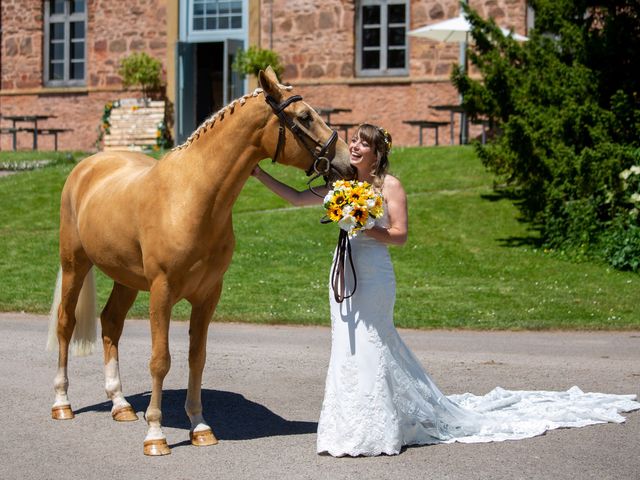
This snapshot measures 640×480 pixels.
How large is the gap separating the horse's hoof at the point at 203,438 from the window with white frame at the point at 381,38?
21001 millimetres

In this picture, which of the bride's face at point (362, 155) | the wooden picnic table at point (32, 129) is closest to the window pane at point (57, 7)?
the wooden picnic table at point (32, 129)

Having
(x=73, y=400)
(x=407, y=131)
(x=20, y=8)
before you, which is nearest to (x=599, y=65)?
(x=407, y=131)

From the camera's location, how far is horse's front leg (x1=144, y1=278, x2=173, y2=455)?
6.57 m

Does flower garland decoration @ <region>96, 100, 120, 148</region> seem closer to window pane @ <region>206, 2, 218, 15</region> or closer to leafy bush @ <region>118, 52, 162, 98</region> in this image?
leafy bush @ <region>118, 52, 162, 98</region>

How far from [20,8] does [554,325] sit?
75.4ft

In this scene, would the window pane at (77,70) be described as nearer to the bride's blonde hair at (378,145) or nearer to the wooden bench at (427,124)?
the wooden bench at (427,124)

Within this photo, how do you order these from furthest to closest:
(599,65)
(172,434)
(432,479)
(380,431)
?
(599,65)
(172,434)
(380,431)
(432,479)

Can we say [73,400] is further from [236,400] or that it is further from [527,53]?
[527,53]

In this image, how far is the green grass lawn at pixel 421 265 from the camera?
12.6 metres

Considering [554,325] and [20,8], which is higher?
[20,8]

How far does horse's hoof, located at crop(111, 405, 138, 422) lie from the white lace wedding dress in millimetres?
1538

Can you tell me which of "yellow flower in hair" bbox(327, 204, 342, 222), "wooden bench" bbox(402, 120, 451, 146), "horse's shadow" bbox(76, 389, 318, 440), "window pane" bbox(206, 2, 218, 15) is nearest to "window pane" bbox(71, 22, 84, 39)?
"window pane" bbox(206, 2, 218, 15)

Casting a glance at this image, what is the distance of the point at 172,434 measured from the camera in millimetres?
7164

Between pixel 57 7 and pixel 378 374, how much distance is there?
26130mm
